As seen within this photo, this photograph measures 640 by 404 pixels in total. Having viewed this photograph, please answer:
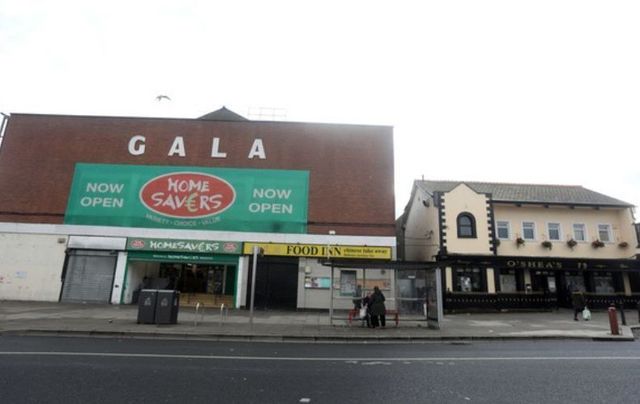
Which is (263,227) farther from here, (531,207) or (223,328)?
(531,207)

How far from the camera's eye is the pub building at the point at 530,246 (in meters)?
24.2

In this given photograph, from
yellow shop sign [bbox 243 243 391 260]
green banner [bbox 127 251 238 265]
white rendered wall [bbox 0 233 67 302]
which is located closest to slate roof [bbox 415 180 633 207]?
yellow shop sign [bbox 243 243 391 260]

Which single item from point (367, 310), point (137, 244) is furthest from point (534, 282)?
point (137, 244)

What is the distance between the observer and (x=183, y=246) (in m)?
22.7

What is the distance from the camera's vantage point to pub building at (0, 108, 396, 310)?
22.4 metres

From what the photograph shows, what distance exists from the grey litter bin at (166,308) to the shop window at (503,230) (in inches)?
855

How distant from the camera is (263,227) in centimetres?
2331

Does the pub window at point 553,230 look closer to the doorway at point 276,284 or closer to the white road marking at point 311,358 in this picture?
the doorway at point 276,284

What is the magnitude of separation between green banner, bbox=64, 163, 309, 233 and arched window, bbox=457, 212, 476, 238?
10.6 meters

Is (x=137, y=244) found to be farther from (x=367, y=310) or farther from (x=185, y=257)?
(x=367, y=310)

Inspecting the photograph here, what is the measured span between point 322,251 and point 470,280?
33.1 ft

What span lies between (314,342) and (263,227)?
39.6ft

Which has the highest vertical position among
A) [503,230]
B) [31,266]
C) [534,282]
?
[503,230]

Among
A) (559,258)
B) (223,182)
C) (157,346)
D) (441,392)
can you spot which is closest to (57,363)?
(157,346)
